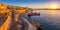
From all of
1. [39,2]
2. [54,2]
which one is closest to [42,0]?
[39,2]

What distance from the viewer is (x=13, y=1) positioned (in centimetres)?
428

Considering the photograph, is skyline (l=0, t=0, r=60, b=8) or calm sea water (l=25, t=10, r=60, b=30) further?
skyline (l=0, t=0, r=60, b=8)

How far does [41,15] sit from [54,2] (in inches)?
25.8

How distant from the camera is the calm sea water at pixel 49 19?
4.14 metres

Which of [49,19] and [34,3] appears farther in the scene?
[34,3]

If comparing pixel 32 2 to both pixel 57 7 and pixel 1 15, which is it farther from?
pixel 1 15

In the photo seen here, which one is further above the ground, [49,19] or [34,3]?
[34,3]

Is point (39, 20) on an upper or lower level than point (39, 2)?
lower

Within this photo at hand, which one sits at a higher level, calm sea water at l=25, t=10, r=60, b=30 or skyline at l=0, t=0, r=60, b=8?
skyline at l=0, t=0, r=60, b=8

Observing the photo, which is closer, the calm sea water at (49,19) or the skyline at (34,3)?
the calm sea water at (49,19)

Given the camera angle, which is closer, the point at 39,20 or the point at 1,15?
the point at 1,15

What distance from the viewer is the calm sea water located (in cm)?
414

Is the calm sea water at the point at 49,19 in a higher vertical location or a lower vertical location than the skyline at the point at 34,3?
lower

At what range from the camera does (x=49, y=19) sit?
13.9ft
